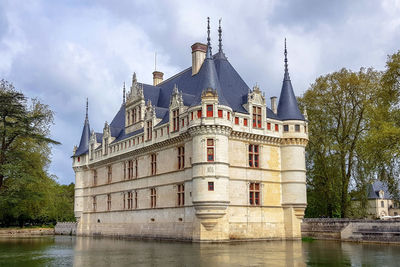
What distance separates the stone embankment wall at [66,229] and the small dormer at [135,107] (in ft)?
48.3

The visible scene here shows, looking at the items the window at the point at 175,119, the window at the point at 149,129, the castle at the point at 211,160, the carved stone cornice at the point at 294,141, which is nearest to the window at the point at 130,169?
the castle at the point at 211,160

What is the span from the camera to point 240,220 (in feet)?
96.5

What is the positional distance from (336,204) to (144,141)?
1696 centimetres

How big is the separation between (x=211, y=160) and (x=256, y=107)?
577cm

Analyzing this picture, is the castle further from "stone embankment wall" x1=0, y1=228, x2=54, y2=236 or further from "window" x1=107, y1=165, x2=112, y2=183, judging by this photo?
"stone embankment wall" x1=0, y1=228, x2=54, y2=236

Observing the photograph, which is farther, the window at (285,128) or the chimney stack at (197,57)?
the chimney stack at (197,57)

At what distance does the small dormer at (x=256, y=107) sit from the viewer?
31172 millimetres

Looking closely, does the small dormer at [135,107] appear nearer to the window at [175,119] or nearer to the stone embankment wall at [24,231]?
the window at [175,119]

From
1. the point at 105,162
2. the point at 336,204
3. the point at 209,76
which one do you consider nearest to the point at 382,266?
the point at 209,76

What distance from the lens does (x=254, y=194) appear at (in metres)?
30.5

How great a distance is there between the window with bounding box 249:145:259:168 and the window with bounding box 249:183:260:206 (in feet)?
4.33

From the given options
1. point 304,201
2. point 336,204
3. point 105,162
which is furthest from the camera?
point 105,162

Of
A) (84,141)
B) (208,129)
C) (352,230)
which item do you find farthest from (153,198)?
(84,141)

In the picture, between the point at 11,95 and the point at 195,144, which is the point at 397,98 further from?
the point at 11,95
